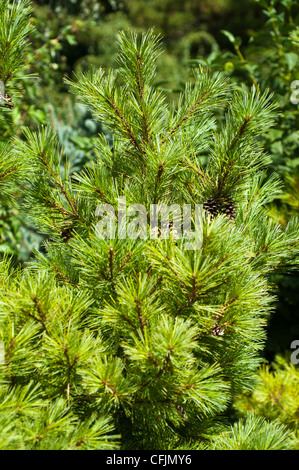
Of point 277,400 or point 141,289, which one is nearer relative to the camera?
point 141,289

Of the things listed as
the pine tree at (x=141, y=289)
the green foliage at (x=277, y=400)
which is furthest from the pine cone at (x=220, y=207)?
Answer: the green foliage at (x=277, y=400)

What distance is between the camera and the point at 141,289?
0.60 meters

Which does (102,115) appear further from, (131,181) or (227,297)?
(227,297)

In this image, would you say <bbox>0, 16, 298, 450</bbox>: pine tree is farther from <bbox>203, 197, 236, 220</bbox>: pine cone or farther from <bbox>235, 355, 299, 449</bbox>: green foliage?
<bbox>235, 355, 299, 449</bbox>: green foliage

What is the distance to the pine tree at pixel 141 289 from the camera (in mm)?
594

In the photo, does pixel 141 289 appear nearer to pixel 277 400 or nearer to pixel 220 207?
pixel 220 207

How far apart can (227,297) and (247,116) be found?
0.29 meters

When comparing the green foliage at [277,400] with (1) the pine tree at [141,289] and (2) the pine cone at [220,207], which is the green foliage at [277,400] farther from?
(2) the pine cone at [220,207]

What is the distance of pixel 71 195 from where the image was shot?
77 cm

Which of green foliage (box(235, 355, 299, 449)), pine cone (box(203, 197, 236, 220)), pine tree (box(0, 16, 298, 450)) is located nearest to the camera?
pine tree (box(0, 16, 298, 450))

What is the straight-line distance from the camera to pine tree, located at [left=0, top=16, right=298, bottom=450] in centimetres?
59

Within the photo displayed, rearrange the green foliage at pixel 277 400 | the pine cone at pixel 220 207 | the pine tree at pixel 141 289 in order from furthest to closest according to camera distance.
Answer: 1. the green foliage at pixel 277 400
2. the pine cone at pixel 220 207
3. the pine tree at pixel 141 289

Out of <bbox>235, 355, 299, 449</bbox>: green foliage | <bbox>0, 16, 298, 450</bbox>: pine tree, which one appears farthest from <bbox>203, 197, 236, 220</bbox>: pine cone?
<bbox>235, 355, 299, 449</bbox>: green foliage

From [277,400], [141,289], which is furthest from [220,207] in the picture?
[277,400]
